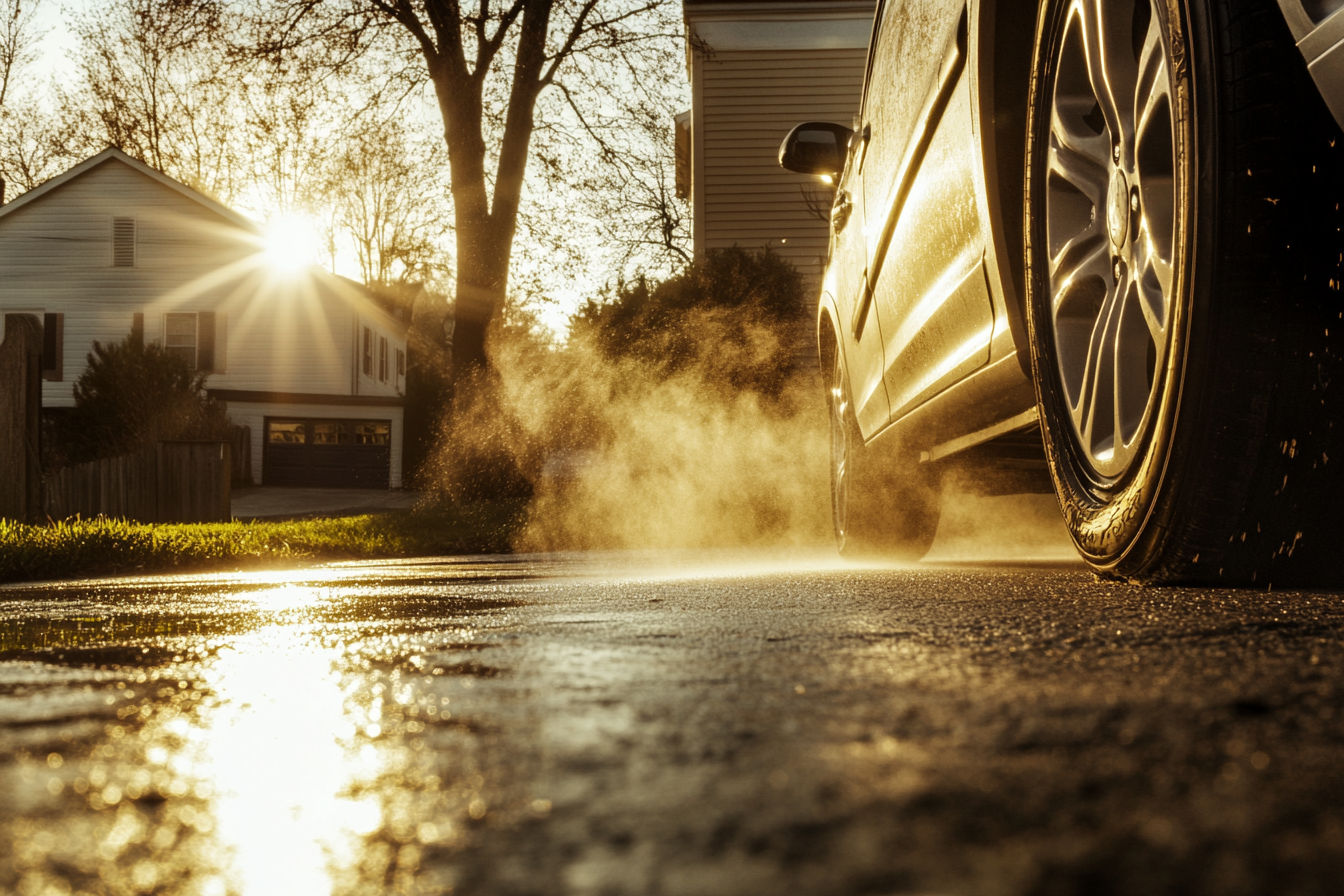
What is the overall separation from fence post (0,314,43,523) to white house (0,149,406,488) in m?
20.6

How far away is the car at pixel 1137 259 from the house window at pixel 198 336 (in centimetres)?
2874

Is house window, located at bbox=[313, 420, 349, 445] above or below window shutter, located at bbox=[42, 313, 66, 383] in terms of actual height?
below

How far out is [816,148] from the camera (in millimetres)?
4828

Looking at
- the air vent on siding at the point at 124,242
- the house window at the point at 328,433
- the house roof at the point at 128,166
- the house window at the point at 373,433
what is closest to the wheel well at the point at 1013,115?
the house window at the point at 373,433

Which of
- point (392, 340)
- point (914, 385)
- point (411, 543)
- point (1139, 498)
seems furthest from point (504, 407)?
point (392, 340)

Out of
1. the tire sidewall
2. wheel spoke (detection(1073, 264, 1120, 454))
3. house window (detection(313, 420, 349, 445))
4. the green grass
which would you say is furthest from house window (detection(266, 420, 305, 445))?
wheel spoke (detection(1073, 264, 1120, 454))

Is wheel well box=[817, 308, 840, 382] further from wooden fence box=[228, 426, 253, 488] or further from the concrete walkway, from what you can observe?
wooden fence box=[228, 426, 253, 488]

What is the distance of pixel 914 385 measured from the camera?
139 inches

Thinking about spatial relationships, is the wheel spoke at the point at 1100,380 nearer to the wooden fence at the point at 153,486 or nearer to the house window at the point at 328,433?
the wooden fence at the point at 153,486

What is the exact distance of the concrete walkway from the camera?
2138cm

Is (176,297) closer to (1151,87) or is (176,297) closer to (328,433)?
(328,433)

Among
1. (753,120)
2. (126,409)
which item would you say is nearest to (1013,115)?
(753,120)

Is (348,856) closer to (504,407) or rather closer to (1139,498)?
(1139,498)

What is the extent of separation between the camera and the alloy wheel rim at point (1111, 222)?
2082 millimetres
